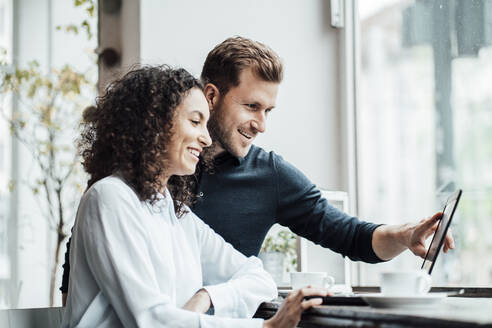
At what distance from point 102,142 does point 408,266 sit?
1.79 meters

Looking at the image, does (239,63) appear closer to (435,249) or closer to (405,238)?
(405,238)

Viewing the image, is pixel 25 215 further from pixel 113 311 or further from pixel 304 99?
pixel 113 311

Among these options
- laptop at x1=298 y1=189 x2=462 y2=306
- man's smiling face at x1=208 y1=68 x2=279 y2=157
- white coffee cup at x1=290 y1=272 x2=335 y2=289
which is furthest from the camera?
man's smiling face at x1=208 y1=68 x2=279 y2=157

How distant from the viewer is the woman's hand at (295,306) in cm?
141

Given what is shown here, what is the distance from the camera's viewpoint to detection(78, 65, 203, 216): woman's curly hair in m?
1.62

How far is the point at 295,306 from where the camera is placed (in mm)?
1420

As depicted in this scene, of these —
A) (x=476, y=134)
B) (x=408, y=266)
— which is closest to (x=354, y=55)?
(x=476, y=134)

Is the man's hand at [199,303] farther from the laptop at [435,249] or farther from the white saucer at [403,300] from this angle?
the white saucer at [403,300]

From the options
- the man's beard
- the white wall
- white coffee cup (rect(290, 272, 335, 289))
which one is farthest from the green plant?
white coffee cup (rect(290, 272, 335, 289))

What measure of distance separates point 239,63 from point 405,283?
3.41 feet

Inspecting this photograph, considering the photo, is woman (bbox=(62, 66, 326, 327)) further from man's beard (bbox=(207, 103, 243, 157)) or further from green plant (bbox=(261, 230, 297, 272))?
green plant (bbox=(261, 230, 297, 272))

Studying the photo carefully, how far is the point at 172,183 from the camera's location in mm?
1897

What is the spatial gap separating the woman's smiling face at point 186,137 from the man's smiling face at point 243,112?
0.42 meters

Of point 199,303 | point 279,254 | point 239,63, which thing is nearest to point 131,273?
point 199,303
